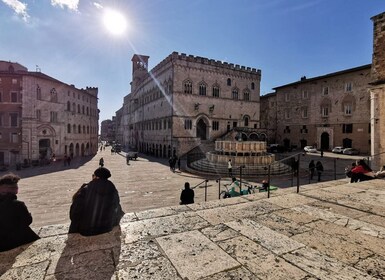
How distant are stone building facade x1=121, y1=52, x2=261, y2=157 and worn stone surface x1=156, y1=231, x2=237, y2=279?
27.7m

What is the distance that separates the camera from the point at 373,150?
36.1 ft

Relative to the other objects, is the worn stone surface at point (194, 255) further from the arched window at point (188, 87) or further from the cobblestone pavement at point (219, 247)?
the arched window at point (188, 87)

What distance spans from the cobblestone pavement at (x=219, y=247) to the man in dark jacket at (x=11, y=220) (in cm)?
15

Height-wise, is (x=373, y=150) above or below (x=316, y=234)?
Answer: above

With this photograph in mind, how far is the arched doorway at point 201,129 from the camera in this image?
34.3 m

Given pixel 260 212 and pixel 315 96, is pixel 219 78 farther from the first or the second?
pixel 260 212

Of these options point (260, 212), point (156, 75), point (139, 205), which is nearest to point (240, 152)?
point (139, 205)

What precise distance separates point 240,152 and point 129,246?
16.7 metres

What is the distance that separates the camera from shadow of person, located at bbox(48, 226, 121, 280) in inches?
91.2

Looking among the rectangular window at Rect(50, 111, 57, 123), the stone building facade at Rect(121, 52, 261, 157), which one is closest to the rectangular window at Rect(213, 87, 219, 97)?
the stone building facade at Rect(121, 52, 261, 157)

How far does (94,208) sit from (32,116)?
3264cm

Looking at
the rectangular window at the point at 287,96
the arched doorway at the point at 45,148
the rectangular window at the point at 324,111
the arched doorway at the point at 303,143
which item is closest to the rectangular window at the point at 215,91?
the rectangular window at the point at 287,96

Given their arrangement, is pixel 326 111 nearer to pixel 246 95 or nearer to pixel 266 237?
pixel 246 95

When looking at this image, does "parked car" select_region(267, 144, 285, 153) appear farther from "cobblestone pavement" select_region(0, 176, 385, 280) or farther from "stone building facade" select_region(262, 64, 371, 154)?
"cobblestone pavement" select_region(0, 176, 385, 280)
